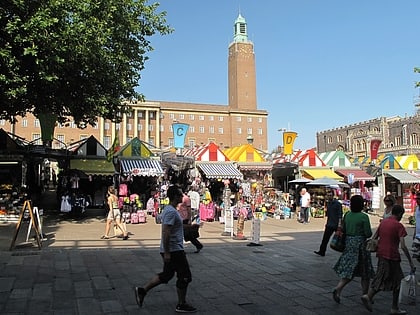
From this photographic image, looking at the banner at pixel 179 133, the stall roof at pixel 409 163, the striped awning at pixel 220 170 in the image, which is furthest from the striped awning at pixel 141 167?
the stall roof at pixel 409 163

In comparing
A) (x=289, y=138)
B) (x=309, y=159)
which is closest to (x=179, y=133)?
(x=289, y=138)

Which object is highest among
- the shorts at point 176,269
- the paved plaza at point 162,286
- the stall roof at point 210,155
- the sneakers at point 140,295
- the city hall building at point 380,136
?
the city hall building at point 380,136

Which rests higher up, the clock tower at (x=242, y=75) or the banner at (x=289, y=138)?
the clock tower at (x=242, y=75)

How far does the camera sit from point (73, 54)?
13.0m

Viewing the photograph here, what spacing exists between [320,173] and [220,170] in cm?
677

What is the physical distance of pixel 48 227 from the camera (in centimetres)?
1552

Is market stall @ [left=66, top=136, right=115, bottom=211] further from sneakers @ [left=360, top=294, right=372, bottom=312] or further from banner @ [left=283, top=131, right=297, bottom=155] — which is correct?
sneakers @ [left=360, top=294, right=372, bottom=312]

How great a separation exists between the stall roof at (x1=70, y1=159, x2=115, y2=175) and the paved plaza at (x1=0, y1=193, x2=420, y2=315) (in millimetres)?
6986

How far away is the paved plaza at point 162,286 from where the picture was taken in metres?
5.84

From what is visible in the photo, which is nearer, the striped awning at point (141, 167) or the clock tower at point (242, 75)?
the striped awning at point (141, 167)

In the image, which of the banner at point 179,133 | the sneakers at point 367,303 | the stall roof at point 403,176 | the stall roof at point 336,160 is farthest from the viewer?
the stall roof at point 336,160

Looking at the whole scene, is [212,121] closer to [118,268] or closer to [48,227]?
[48,227]

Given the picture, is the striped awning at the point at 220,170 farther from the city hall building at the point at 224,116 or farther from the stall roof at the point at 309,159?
the city hall building at the point at 224,116

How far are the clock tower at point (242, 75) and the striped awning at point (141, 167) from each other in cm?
7526
